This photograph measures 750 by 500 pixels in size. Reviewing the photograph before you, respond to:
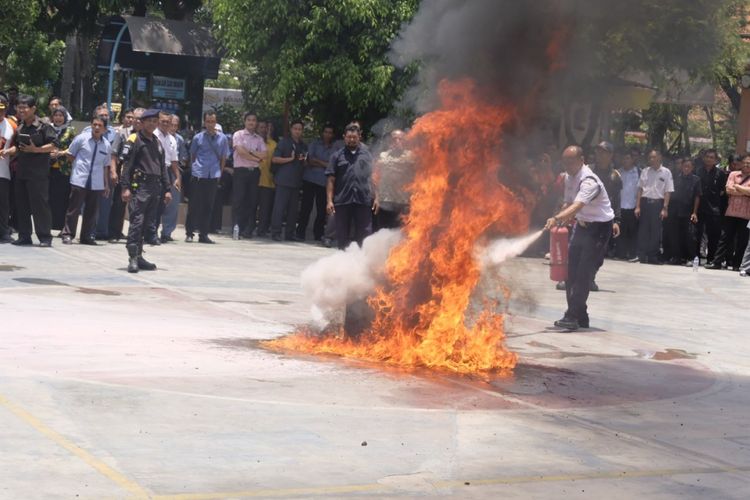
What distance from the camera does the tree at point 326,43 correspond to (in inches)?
786

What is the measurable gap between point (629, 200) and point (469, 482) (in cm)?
1627

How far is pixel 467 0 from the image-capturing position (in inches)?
371

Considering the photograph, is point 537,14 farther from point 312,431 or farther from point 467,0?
point 312,431

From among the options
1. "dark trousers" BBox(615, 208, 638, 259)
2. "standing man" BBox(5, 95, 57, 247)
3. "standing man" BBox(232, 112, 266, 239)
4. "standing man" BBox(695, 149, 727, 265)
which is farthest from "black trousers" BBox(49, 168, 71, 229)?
"standing man" BBox(695, 149, 727, 265)

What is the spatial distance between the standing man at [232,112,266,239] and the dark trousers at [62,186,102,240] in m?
3.64

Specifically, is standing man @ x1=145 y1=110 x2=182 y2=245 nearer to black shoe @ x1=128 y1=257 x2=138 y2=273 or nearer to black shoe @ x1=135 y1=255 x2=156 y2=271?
black shoe @ x1=135 y1=255 x2=156 y2=271

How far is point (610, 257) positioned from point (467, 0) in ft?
43.8

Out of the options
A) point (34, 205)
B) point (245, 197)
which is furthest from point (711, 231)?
point (34, 205)

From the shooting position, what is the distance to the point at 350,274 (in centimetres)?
960

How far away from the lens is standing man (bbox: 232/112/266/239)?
1970 centimetres

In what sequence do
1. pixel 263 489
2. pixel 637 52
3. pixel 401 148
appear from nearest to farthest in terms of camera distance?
pixel 263 489 → pixel 401 148 → pixel 637 52

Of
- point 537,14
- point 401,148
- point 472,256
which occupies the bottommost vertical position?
point 472,256

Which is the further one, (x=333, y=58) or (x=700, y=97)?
(x=700, y=97)

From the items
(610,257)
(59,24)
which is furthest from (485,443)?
(59,24)
